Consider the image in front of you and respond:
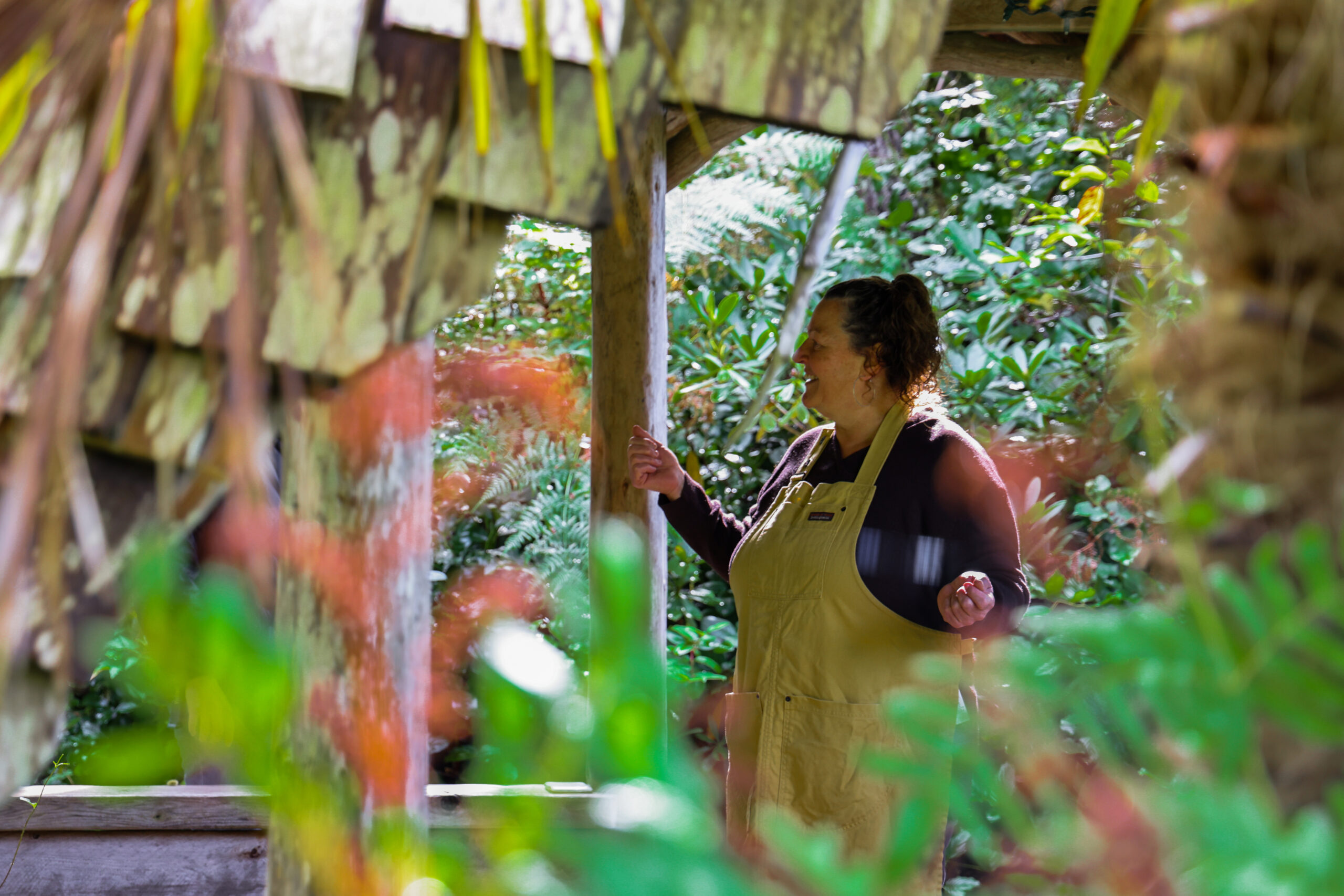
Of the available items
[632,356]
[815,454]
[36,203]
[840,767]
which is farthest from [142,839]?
[36,203]

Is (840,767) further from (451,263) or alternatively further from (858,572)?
(451,263)

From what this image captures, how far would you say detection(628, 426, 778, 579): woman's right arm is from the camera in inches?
98.3

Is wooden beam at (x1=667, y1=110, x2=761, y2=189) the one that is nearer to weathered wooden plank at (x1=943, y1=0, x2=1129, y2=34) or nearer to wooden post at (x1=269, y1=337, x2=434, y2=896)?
weathered wooden plank at (x1=943, y1=0, x2=1129, y2=34)

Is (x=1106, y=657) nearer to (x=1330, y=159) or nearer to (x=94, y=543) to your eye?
(x=1330, y=159)

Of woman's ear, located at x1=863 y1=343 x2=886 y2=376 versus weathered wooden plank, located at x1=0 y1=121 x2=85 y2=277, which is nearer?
weathered wooden plank, located at x1=0 y1=121 x2=85 y2=277

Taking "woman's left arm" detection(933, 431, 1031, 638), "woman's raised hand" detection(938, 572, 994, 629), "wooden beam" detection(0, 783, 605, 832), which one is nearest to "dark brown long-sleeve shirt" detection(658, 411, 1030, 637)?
"woman's left arm" detection(933, 431, 1031, 638)

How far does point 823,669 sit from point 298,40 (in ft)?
5.18

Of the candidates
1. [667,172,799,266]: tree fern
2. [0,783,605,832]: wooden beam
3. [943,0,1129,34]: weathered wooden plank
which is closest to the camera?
[943,0,1129,34]: weathered wooden plank

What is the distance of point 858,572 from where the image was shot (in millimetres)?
2135

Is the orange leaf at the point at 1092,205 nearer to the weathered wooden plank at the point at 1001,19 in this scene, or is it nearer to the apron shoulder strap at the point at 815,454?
the weathered wooden plank at the point at 1001,19

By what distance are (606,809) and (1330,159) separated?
1.99 ft

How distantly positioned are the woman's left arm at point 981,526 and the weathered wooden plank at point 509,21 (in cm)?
135

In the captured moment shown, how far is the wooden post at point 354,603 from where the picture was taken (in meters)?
1.08

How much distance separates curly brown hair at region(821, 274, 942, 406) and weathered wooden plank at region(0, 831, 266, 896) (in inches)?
81.4
